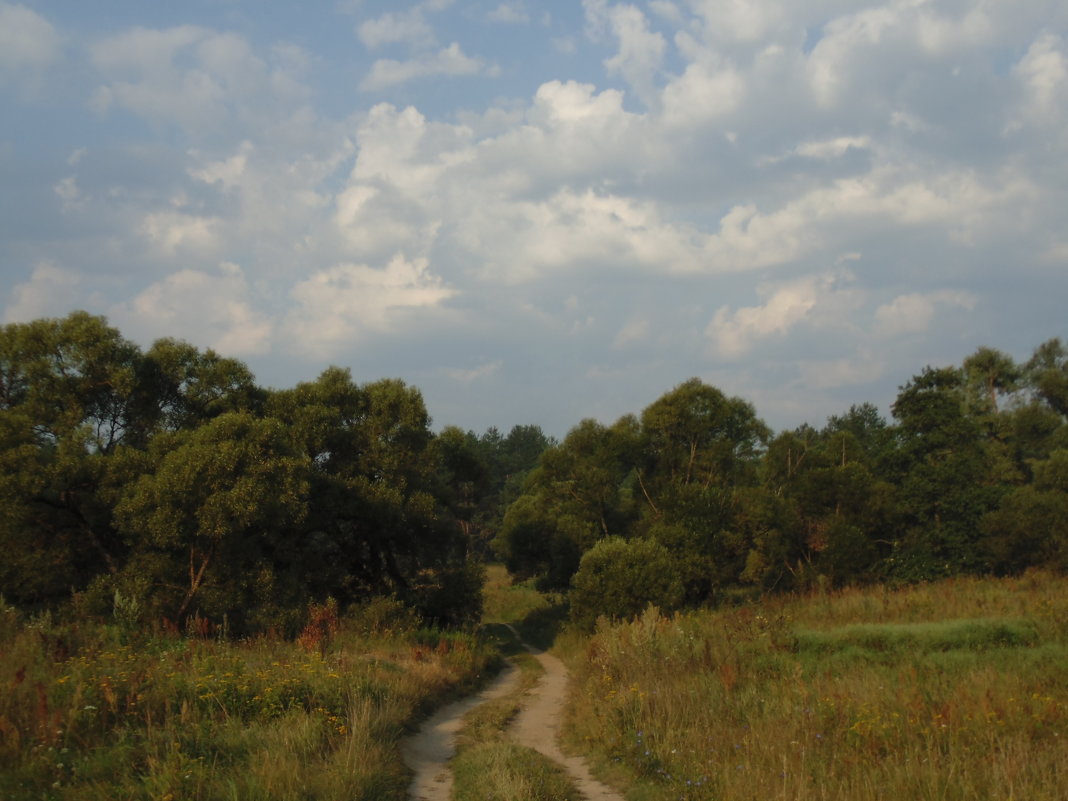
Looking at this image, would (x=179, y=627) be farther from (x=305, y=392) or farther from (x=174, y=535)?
(x=305, y=392)

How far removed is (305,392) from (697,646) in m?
16.9

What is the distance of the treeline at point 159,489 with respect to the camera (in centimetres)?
1805

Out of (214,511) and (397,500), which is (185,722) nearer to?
(214,511)

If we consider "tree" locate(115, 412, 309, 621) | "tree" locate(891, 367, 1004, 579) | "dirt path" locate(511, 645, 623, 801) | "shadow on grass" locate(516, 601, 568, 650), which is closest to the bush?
"dirt path" locate(511, 645, 623, 801)

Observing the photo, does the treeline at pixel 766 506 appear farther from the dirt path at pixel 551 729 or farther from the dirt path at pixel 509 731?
the dirt path at pixel 509 731

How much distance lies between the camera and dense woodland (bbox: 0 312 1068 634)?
18.6 metres

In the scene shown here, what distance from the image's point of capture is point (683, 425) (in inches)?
1330

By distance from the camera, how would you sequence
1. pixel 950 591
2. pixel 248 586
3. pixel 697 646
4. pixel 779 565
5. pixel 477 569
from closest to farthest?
pixel 697 646 < pixel 248 586 < pixel 950 591 < pixel 477 569 < pixel 779 565

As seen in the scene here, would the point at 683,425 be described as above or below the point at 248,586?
above

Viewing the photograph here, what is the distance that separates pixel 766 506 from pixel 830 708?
68.2ft

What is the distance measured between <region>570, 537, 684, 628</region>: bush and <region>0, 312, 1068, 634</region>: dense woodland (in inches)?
2.7

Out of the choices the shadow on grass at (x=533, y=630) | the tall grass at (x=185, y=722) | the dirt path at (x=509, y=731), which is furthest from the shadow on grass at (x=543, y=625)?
the tall grass at (x=185, y=722)

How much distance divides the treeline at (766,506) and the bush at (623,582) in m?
0.06

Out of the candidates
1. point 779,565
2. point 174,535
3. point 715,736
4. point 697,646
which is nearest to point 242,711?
point 715,736
